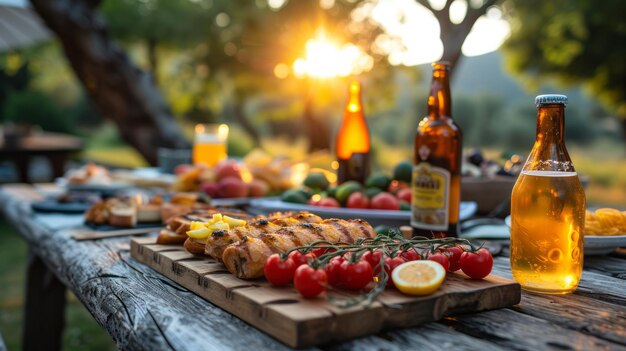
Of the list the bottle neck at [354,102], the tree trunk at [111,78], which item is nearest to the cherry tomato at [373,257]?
the bottle neck at [354,102]

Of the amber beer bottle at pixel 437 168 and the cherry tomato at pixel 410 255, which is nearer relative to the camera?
the cherry tomato at pixel 410 255

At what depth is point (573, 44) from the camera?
16.3m

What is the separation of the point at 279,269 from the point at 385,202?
1183 mm

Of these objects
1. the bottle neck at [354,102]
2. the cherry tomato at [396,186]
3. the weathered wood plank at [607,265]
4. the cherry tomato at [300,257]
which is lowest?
the weathered wood plank at [607,265]

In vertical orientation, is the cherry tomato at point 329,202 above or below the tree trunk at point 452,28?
below

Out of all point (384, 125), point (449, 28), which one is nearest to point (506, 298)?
point (449, 28)

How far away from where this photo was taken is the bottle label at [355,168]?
2.73 m

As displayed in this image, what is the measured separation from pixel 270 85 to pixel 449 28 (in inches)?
325

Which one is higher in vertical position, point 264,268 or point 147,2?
point 147,2

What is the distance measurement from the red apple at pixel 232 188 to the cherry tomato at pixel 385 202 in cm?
96

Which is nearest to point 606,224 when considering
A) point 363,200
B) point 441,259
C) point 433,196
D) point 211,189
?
point 433,196

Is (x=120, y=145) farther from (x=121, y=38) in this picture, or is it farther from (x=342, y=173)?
(x=342, y=173)

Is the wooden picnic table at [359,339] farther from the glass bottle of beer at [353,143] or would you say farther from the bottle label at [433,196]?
the glass bottle of beer at [353,143]

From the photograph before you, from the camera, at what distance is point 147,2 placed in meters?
18.3
